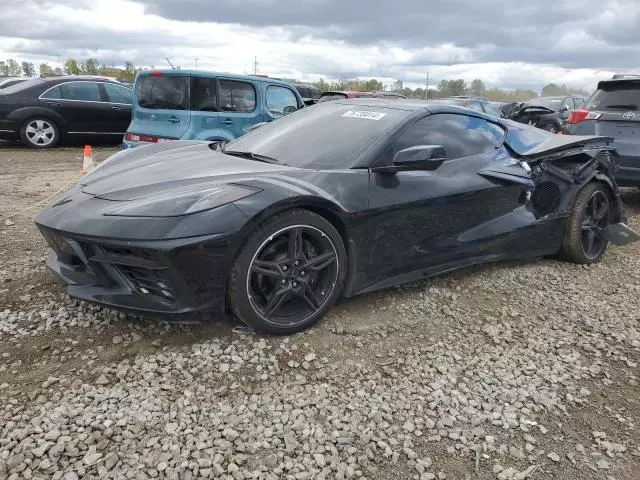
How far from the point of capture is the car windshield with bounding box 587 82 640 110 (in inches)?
245

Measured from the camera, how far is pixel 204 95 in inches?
298

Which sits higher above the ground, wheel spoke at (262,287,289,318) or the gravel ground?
wheel spoke at (262,287,289,318)

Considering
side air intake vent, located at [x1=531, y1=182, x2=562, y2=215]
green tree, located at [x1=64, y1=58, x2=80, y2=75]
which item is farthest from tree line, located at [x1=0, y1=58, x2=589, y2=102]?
side air intake vent, located at [x1=531, y1=182, x2=562, y2=215]

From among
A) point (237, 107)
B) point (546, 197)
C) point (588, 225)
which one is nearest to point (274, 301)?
point (546, 197)

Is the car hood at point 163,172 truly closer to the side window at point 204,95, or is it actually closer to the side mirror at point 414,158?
the side mirror at point 414,158

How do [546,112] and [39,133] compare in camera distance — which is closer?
[39,133]

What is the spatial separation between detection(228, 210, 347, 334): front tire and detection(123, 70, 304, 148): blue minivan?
4.72m

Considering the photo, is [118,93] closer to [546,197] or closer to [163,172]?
[163,172]

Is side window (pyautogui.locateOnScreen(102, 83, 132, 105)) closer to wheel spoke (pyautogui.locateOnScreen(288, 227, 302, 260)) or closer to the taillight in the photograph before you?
the taillight

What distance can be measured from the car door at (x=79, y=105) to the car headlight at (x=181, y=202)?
859 cm

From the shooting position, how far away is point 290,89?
8.66m

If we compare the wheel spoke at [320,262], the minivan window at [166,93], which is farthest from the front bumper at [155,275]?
the minivan window at [166,93]

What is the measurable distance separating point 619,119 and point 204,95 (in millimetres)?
5354

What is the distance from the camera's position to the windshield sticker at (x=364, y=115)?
142 inches
